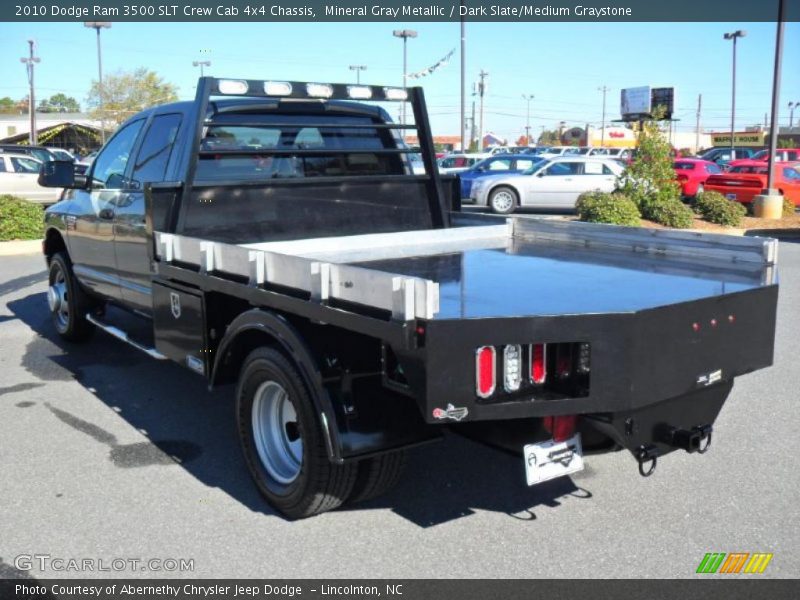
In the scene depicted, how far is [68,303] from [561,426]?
563cm

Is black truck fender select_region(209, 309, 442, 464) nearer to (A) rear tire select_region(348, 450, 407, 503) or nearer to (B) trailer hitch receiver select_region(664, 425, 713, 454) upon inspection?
(A) rear tire select_region(348, 450, 407, 503)

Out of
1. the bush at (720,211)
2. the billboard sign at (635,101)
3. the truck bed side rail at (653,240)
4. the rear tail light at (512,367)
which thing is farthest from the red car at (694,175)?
the billboard sign at (635,101)

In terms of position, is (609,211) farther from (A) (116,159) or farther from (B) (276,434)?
(B) (276,434)

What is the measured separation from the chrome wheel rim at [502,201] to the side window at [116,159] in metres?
16.5

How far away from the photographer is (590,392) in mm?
3254

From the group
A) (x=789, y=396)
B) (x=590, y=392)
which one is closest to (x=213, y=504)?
(x=590, y=392)

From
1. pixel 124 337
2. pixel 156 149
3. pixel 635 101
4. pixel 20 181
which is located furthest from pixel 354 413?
pixel 635 101

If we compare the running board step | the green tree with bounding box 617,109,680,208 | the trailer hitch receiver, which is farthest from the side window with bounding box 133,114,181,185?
the green tree with bounding box 617,109,680,208

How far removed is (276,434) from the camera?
436 centimetres

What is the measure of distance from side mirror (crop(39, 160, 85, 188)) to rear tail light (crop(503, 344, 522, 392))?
4.83 meters

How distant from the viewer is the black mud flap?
349 centimetres

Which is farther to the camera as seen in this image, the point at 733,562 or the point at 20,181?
the point at 20,181

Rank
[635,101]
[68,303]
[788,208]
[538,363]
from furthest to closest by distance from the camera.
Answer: [635,101] < [788,208] < [68,303] < [538,363]

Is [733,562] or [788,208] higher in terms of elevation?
[788,208]
